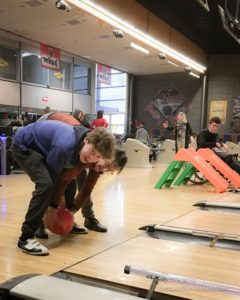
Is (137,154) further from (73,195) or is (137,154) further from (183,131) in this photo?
(73,195)

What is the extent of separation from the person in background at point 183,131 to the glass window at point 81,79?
710cm

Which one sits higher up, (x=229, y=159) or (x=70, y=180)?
(x=70, y=180)

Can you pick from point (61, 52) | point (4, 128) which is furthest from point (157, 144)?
point (4, 128)

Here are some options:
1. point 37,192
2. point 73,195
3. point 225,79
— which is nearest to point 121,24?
point 73,195

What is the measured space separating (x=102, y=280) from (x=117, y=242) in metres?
0.78

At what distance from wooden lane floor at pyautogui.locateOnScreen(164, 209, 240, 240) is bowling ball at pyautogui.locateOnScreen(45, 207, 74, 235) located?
0.99 meters

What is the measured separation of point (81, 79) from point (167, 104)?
4092 millimetres

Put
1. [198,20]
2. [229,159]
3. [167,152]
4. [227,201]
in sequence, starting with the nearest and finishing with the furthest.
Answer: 1. [227,201]
2. [229,159]
3. [198,20]
4. [167,152]

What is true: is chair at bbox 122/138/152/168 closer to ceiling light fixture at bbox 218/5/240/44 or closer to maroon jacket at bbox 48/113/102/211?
ceiling light fixture at bbox 218/5/240/44

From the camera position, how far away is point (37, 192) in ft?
8.75

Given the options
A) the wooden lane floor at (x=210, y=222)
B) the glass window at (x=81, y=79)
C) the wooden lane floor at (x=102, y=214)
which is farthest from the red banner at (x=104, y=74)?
the wooden lane floor at (x=210, y=222)

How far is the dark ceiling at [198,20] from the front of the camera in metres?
10.5

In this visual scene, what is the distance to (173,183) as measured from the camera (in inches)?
266

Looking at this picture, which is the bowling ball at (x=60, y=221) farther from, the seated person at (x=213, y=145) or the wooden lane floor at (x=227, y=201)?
the seated person at (x=213, y=145)
